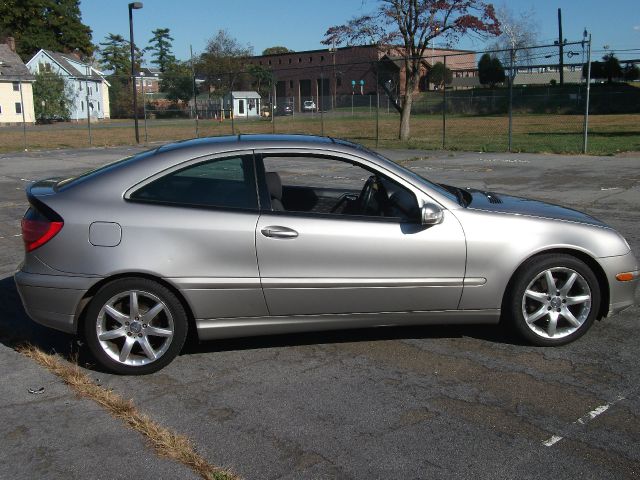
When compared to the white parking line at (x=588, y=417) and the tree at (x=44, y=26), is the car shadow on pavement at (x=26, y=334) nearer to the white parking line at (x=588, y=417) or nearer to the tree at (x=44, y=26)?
the white parking line at (x=588, y=417)

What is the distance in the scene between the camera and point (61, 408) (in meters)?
3.89

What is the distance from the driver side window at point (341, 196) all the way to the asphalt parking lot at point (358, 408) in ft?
3.11

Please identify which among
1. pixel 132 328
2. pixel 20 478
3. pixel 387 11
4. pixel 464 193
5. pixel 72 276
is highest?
pixel 387 11

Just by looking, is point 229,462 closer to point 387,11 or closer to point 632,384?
point 632,384

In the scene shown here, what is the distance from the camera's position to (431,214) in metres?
4.41

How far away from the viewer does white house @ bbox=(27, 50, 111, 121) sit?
207 feet

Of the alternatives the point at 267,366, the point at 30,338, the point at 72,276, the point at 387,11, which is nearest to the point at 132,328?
the point at 72,276

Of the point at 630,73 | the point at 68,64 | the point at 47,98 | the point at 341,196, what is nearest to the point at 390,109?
the point at 630,73

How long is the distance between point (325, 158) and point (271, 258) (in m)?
0.79

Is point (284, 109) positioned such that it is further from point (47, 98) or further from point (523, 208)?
point (523, 208)

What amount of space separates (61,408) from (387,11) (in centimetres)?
2636

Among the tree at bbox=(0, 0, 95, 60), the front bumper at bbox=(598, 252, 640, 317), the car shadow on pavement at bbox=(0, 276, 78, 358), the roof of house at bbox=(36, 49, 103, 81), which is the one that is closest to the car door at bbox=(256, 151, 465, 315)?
the front bumper at bbox=(598, 252, 640, 317)

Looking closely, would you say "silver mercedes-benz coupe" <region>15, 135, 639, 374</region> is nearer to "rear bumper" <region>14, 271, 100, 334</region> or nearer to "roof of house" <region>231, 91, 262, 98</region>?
"rear bumper" <region>14, 271, 100, 334</region>

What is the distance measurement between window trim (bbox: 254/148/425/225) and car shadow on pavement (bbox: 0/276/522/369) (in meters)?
0.97
